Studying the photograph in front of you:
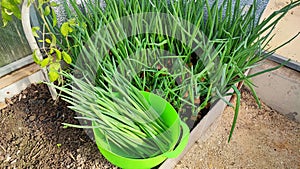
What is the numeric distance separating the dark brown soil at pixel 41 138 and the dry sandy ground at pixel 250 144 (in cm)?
33

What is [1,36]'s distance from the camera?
0.89 meters

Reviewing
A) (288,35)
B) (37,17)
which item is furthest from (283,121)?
(37,17)

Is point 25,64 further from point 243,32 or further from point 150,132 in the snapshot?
point 243,32

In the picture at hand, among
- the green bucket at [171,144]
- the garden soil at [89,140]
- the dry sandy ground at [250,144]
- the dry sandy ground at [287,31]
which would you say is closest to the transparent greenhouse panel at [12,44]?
the garden soil at [89,140]

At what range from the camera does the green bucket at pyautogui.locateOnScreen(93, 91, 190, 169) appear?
2.00 ft

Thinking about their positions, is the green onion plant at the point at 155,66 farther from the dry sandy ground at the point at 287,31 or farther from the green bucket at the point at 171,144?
the dry sandy ground at the point at 287,31

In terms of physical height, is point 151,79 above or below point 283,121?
above

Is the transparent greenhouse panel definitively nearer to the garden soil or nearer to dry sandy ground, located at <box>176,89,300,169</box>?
the garden soil

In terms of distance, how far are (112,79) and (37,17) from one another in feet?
1.39

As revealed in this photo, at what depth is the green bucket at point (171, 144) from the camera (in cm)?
61

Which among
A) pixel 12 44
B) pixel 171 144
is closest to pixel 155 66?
pixel 171 144

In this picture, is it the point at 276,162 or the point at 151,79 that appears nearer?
the point at 151,79

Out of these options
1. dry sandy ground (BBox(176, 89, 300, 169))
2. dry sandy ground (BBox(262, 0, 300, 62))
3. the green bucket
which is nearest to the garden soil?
dry sandy ground (BBox(176, 89, 300, 169))

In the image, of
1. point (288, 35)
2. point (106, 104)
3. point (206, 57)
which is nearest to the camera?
point (106, 104)
